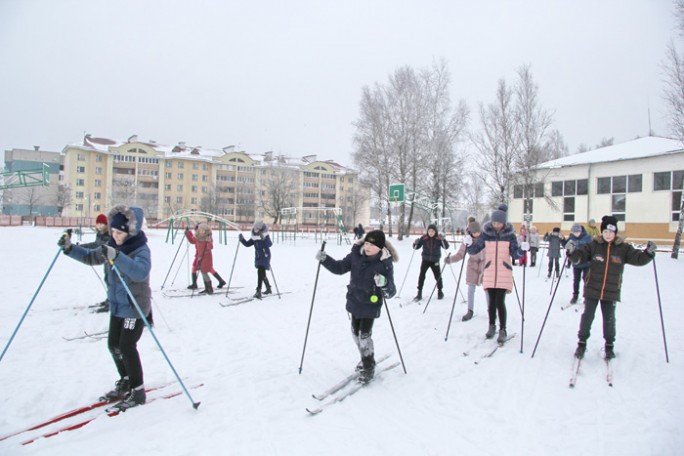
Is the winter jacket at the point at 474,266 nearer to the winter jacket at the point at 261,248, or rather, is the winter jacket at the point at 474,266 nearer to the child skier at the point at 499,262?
the child skier at the point at 499,262

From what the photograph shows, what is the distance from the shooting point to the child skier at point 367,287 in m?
4.22

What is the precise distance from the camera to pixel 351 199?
6562 centimetres

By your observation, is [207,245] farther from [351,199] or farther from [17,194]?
[17,194]

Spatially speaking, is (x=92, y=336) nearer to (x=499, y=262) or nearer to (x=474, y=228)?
(x=499, y=262)

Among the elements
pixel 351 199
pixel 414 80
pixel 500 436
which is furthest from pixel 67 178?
pixel 500 436

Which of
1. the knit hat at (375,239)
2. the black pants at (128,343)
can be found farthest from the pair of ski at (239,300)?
the knit hat at (375,239)

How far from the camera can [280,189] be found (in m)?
53.2

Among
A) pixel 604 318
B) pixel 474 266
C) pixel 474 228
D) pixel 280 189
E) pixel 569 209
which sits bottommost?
pixel 604 318

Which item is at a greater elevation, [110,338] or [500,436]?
[110,338]

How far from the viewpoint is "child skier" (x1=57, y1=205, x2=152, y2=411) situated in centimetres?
355

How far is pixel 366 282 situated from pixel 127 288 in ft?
7.73

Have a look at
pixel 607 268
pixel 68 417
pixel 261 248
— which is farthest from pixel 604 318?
pixel 261 248

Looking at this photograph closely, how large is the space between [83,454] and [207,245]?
6.51 meters

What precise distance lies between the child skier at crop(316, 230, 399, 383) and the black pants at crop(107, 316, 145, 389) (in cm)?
191
